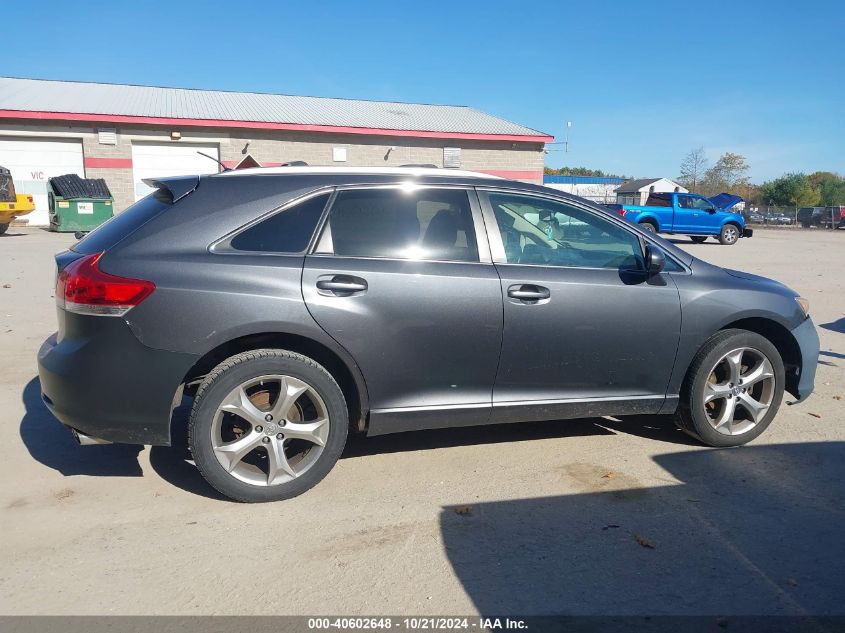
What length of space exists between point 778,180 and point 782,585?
7032 centimetres

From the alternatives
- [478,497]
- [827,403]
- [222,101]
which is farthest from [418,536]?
[222,101]

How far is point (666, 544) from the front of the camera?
325 centimetres

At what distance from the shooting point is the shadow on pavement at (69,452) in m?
4.02

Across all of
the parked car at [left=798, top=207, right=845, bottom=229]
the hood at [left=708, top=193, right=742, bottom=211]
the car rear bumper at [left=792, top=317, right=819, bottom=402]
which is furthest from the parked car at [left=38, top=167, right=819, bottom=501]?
the parked car at [left=798, top=207, right=845, bottom=229]

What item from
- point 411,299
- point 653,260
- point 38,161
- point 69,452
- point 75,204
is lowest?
point 69,452

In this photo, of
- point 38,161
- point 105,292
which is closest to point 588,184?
point 38,161

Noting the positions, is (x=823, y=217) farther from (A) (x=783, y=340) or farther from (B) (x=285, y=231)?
(B) (x=285, y=231)

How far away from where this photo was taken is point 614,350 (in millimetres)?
4137

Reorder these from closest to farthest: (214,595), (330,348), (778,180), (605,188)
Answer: (214,595)
(330,348)
(605,188)
(778,180)

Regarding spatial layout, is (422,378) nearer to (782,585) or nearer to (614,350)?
(614,350)

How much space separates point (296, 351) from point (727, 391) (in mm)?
2755

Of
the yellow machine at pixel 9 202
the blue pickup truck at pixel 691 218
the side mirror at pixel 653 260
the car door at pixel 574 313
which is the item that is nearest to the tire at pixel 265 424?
the car door at pixel 574 313

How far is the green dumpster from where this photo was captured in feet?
70.7

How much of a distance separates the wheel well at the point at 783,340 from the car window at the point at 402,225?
1.97 m
